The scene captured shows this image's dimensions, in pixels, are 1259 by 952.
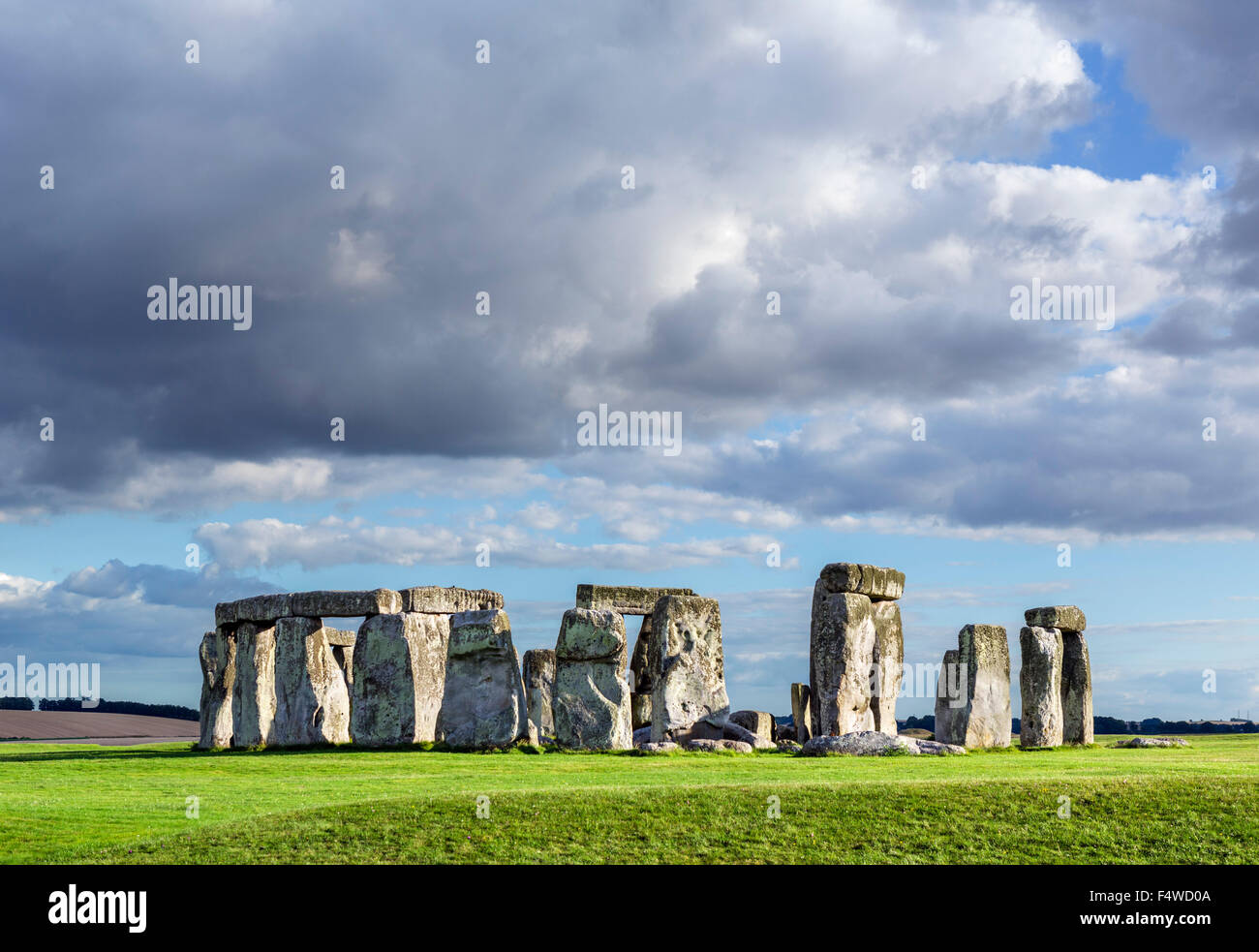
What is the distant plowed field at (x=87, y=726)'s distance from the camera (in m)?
40.4

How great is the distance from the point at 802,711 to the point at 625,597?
4503 millimetres

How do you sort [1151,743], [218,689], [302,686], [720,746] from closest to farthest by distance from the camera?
[720,746], [302,686], [1151,743], [218,689]

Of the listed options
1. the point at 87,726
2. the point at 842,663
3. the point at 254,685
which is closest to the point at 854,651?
the point at 842,663

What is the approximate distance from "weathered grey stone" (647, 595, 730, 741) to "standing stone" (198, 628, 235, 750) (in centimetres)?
1005

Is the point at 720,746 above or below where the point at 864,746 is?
below

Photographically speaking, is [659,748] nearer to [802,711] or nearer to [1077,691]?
[802,711]

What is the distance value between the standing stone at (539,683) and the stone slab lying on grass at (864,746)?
5.38m

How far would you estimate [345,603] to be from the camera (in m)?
25.9

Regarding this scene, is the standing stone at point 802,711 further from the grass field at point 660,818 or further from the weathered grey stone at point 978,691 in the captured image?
the grass field at point 660,818

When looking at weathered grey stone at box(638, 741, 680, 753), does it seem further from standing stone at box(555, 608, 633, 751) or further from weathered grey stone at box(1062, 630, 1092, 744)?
weathered grey stone at box(1062, 630, 1092, 744)

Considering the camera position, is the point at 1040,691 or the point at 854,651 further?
the point at 1040,691

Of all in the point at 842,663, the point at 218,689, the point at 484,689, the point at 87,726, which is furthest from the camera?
the point at 87,726
